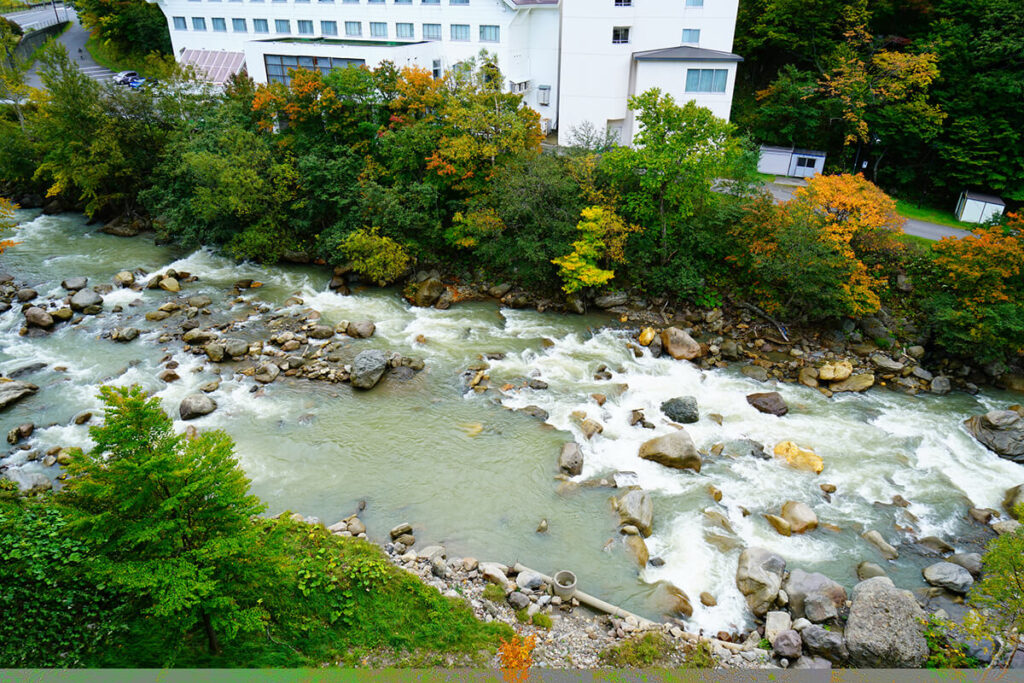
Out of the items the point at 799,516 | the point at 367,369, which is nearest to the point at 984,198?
the point at 799,516

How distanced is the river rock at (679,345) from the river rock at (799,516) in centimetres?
849

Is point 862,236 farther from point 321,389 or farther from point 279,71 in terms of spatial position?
point 279,71

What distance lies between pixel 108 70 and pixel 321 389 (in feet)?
172

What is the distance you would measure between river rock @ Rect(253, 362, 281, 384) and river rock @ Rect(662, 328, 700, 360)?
15.6 meters

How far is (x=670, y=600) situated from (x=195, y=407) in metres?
16.3

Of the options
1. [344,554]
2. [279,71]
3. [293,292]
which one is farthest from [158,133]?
[344,554]

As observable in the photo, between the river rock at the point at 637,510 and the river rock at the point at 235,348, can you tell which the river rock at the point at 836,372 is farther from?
the river rock at the point at 235,348

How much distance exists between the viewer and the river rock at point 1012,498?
1705 centimetres

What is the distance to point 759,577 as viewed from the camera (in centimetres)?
1441

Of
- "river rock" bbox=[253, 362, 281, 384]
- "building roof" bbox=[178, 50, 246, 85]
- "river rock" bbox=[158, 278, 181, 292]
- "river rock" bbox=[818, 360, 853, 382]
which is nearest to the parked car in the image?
"building roof" bbox=[178, 50, 246, 85]

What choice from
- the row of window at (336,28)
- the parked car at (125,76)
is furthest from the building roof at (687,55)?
the parked car at (125,76)

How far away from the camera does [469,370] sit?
2362 cm

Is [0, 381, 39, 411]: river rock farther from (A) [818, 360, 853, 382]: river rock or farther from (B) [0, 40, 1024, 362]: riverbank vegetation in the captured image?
(A) [818, 360, 853, 382]: river rock

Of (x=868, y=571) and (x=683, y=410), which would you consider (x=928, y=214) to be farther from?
(x=868, y=571)
